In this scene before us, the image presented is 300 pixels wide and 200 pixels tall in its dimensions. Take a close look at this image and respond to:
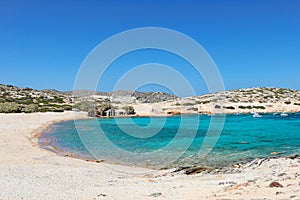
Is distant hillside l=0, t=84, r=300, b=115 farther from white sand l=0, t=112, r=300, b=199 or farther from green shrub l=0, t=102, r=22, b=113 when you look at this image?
white sand l=0, t=112, r=300, b=199

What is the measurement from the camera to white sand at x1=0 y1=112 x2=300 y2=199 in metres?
9.22

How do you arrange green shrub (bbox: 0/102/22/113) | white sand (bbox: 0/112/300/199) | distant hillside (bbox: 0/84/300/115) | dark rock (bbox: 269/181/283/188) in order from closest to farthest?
1. dark rock (bbox: 269/181/283/188)
2. white sand (bbox: 0/112/300/199)
3. green shrub (bbox: 0/102/22/113)
4. distant hillside (bbox: 0/84/300/115)

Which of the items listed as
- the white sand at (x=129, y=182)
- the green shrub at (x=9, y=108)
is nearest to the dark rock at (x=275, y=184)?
the white sand at (x=129, y=182)

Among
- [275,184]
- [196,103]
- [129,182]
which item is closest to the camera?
[275,184]

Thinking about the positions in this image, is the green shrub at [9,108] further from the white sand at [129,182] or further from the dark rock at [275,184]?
the dark rock at [275,184]

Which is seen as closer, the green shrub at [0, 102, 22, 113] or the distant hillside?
the green shrub at [0, 102, 22, 113]

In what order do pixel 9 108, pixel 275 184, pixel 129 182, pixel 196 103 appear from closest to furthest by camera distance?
pixel 275 184 → pixel 129 182 → pixel 9 108 → pixel 196 103

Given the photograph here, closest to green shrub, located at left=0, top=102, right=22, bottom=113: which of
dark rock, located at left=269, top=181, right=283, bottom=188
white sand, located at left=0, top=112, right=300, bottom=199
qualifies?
white sand, located at left=0, top=112, right=300, bottom=199

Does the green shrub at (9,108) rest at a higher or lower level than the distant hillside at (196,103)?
lower

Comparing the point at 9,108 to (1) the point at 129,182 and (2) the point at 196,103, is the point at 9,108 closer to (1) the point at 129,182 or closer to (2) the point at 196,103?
(2) the point at 196,103

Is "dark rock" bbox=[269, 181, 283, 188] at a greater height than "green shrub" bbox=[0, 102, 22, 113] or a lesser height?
lesser

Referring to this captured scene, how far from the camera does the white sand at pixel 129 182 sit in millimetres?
9219

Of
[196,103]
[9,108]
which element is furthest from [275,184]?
[196,103]

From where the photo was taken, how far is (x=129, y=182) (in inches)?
467
